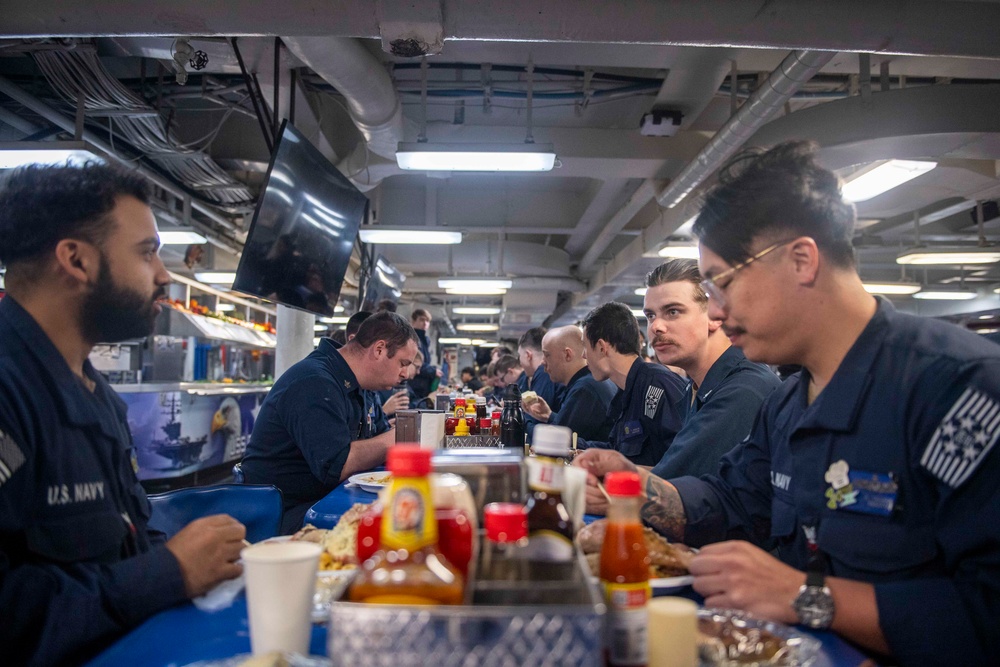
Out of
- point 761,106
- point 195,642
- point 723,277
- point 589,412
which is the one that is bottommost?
point 195,642

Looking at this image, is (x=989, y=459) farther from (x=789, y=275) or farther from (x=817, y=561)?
(x=789, y=275)

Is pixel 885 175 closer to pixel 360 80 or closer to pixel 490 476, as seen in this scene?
pixel 360 80

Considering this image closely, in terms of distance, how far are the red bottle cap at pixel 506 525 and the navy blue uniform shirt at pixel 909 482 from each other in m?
0.79

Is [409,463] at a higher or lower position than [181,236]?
lower

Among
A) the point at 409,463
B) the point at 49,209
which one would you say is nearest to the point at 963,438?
the point at 409,463

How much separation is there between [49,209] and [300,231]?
3236mm

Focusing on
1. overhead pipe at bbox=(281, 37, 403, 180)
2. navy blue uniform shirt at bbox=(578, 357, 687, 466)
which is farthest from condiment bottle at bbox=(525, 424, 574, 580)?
overhead pipe at bbox=(281, 37, 403, 180)

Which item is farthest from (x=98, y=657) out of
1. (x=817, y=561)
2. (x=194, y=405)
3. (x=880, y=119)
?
(x=194, y=405)

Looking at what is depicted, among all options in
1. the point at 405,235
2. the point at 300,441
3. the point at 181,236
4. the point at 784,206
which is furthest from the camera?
the point at 405,235

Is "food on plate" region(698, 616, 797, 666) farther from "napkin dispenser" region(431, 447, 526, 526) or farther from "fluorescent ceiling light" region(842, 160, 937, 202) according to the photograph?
"fluorescent ceiling light" region(842, 160, 937, 202)

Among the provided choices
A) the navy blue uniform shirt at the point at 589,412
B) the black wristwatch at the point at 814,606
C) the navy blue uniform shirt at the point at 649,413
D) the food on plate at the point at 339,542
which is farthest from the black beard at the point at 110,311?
the navy blue uniform shirt at the point at 589,412

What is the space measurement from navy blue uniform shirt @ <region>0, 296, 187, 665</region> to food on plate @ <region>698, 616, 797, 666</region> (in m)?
1.03

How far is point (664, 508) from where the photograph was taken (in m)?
1.87

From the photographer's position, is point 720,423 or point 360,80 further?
point 360,80
